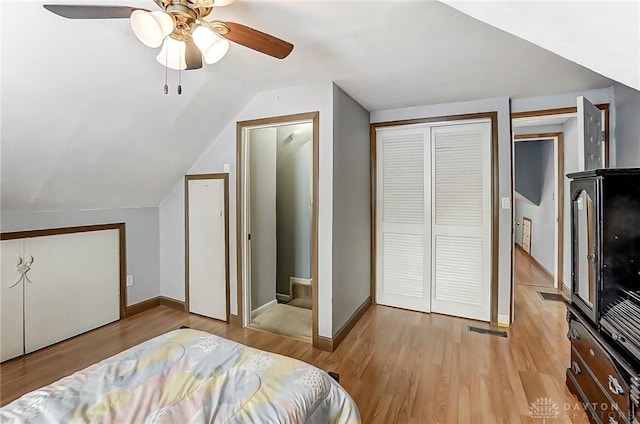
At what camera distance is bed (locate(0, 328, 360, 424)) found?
3.38 feet

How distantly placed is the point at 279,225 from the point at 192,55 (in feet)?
9.08

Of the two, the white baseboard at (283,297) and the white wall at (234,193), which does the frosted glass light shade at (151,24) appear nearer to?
the white wall at (234,193)

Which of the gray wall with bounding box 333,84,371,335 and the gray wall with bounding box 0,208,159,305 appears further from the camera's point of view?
the gray wall with bounding box 0,208,159,305

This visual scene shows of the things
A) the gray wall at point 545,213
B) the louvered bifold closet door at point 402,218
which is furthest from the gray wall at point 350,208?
the gray wall at point 545,213

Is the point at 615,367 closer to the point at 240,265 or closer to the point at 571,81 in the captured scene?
the point at 571,81

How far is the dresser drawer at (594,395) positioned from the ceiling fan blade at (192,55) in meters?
2.71

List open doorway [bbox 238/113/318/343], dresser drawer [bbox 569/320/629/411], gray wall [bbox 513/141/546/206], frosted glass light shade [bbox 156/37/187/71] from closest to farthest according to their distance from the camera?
dresser drawer [bbox 569/320/629/411], frosted glass light shade [bbox 156/37/187/71], open doorway [bbox 238/113/318/343], gray wall [bbox 513/141/546/206]

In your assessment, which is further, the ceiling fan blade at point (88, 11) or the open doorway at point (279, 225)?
the open doorway at point (279, 225)

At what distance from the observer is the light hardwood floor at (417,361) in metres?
1.89

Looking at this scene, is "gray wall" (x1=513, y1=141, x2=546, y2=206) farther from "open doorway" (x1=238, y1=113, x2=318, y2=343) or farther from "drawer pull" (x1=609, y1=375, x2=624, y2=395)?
"drawer pull" (x1=609, y1=375, x2=624, y2=395)

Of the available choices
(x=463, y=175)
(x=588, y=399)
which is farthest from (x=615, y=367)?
(x=463, y=175)

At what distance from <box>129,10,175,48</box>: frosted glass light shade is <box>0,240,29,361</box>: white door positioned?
2.33 meters

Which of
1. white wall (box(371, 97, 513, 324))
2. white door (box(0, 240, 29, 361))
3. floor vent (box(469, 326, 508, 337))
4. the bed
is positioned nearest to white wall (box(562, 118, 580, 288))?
white wall (box(371, 97, 513, 324))

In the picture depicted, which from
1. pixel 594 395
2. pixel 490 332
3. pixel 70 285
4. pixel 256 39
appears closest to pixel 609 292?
pixel 594 395
